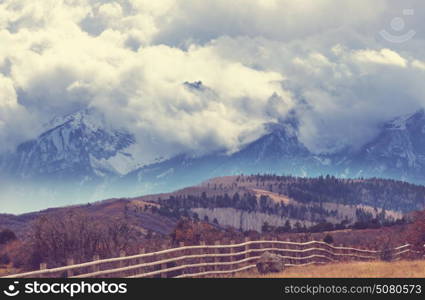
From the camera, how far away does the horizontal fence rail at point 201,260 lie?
38969 millimetres

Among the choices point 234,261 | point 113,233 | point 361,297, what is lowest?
point 361,297

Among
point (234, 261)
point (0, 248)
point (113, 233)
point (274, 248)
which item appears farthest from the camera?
point (0, 248)

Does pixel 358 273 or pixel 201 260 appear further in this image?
pixel 201 260

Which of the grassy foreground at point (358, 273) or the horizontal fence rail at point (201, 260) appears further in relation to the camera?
the grassy foreground at point (358, 273)

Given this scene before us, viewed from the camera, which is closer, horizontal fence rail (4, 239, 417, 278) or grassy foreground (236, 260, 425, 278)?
horizontal fence rail (4, 239, 417, 278)

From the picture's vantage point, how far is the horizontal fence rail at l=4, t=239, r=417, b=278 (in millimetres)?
38969

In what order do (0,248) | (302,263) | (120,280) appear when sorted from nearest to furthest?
(120,280) → (302,263) → (0,248)

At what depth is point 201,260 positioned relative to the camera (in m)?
49.3

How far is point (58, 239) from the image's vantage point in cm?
7381

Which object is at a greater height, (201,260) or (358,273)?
(201,260)

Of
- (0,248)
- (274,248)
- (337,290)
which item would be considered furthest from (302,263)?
(0,248)

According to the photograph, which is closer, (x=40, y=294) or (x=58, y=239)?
(x=40, y=294)

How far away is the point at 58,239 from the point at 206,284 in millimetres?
45332

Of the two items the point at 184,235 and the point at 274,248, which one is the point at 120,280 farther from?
the point at 184,235
